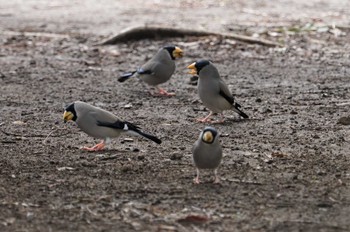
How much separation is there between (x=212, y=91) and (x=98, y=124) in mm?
1502

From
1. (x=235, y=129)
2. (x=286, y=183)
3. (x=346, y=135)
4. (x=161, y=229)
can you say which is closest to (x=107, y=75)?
(x=235, y=129)

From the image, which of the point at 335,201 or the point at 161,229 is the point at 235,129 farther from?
the point at 161,229

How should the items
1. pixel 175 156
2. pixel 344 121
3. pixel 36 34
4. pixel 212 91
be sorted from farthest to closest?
pixel 36 34 < pixel 212 91 < pixel 344 121 < pixel 175 156

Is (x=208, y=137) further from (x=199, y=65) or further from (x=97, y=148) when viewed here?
(x=199, y=65)

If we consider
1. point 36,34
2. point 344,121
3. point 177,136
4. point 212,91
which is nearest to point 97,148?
point 177,136

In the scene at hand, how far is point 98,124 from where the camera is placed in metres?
6.79

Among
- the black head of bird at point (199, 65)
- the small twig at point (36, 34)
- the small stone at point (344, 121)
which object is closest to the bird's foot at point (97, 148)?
the black head of bird at point (199, 65)

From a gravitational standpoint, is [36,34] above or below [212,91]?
below

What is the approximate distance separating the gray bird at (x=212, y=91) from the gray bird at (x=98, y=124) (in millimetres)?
1276

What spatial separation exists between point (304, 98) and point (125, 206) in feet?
13.6

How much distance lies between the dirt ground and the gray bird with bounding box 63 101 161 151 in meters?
0.16

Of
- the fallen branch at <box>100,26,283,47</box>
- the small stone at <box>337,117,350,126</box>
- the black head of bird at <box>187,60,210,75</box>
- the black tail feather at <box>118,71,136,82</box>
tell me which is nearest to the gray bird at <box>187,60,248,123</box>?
the black head of bird at <box>187,60,210,75</box>

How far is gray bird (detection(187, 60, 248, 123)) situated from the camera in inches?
310

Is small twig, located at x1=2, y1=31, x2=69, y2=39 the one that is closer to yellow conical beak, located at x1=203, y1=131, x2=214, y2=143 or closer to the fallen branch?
the fallen branch
